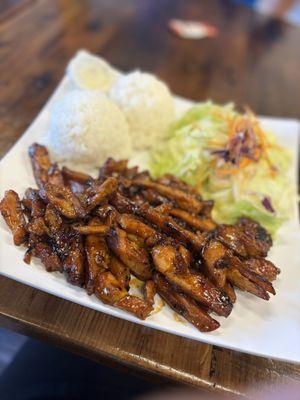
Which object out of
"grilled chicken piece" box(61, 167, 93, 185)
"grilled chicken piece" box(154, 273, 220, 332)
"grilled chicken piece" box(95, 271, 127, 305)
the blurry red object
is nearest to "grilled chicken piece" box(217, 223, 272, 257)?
"grilled chicken piece" box(154, 273, 220, 332)

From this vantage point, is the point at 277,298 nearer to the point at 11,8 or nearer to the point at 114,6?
the point at 11,8

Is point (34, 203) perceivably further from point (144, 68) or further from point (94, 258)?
point (144, 68)

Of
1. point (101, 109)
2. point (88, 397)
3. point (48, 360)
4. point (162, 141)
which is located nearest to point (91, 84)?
point (101, 109)

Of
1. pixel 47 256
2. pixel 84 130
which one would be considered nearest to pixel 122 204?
pixel 47 256

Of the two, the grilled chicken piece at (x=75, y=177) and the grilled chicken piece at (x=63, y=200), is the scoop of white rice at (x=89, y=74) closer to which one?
the grilled chicken piece at (x=75, y=177)

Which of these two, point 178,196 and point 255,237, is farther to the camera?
point 178,196

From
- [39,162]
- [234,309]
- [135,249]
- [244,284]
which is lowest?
[234,309]

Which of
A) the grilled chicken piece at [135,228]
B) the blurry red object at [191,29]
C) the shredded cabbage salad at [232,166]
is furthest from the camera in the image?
the blurry red object at [191,29]

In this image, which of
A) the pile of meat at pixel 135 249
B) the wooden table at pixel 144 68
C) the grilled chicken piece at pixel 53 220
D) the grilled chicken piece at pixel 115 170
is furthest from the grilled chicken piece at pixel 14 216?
the grilled chicken piece at pixel 115 170
